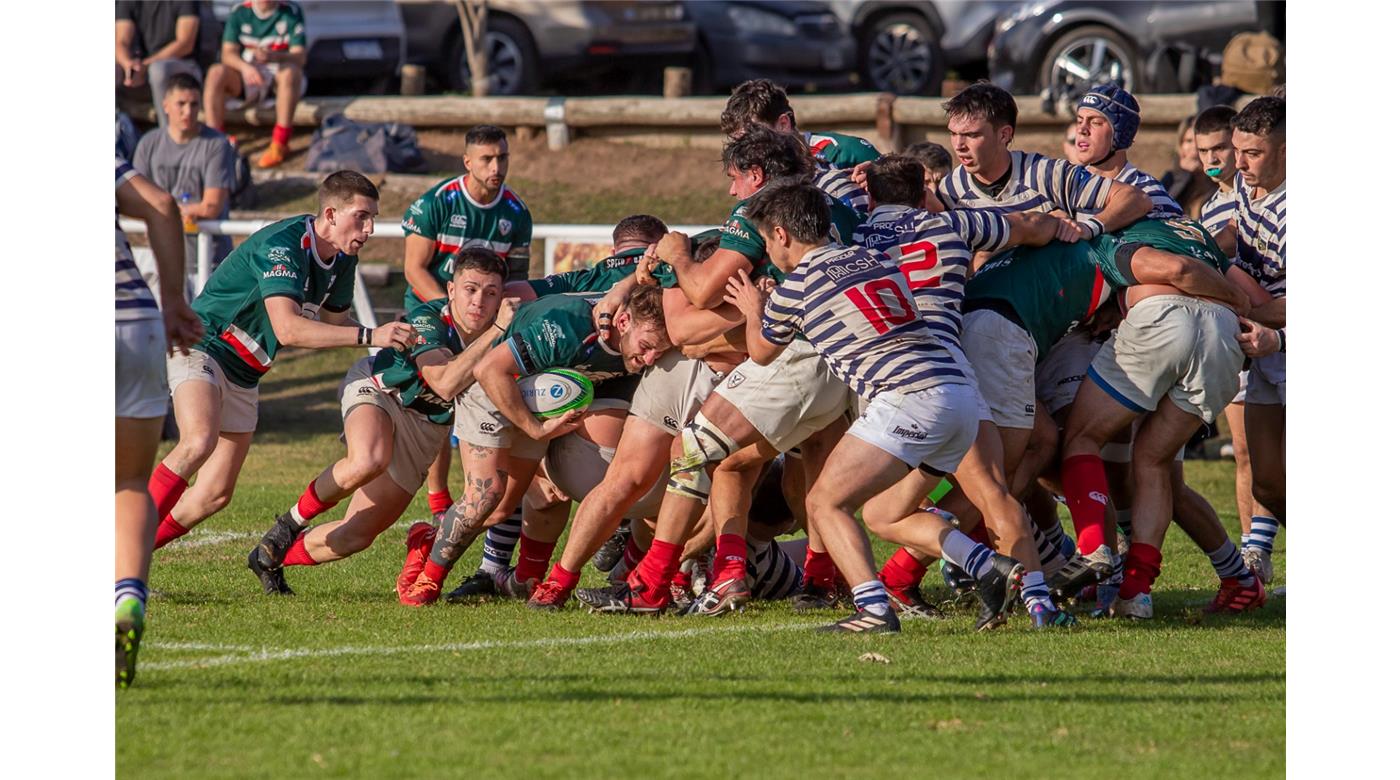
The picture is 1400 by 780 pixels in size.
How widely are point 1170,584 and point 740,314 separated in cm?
292

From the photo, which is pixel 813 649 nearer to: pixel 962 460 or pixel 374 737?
pixel 962 460

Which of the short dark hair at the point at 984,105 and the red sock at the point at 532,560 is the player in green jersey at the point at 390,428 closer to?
the red sock at the point at 532,560

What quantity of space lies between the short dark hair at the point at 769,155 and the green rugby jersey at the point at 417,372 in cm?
158

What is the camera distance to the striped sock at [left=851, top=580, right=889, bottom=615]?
23.2 feet

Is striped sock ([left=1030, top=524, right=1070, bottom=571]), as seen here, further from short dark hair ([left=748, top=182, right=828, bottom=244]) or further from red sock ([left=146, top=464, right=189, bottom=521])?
red sock ([left=146, top=464, right=189, bottom=521])

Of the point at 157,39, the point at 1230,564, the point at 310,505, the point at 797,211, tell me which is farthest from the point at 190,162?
the point at 1230,564

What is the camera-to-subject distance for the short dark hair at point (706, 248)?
7.77 meters

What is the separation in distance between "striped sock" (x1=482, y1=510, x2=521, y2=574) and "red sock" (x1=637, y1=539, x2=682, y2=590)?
100 centimetres

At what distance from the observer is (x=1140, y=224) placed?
8023mm

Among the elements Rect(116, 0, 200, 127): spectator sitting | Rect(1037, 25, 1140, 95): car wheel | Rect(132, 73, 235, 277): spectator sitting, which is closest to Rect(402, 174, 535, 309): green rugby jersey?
Rect(132, 73, 235, 277): spectator sitting

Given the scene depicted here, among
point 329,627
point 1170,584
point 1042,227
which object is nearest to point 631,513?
point 329,627

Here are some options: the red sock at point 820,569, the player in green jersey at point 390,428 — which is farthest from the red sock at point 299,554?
the red sock at point 820,569

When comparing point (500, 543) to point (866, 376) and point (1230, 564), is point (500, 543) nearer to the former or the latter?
point (866, 376)

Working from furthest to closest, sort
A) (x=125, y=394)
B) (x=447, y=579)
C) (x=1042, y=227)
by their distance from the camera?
1. (x=447, y=579)
2. (x=1042, y=227)
3. (x=125, y=394)
